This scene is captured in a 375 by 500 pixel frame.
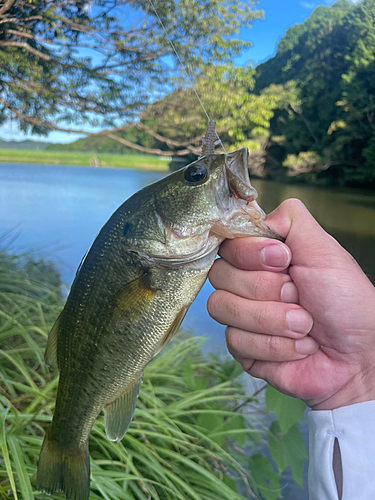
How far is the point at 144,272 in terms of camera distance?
74 centimetres

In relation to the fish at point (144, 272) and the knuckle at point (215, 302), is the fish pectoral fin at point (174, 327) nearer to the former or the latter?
the fish at point (144, 272)

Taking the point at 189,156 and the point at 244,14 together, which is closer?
the point at 244,14

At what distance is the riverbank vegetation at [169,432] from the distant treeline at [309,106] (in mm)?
1975

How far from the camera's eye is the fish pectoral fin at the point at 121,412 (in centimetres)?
81

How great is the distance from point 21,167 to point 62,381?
14.7ft

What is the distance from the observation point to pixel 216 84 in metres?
3.06

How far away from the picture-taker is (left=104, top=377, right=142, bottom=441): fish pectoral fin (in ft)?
2.65

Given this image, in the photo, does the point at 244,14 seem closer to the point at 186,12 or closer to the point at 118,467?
the point at 186,12

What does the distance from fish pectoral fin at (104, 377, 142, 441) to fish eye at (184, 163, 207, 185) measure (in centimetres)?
51

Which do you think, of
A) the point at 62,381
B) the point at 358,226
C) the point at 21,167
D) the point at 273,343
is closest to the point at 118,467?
the point at 62,381

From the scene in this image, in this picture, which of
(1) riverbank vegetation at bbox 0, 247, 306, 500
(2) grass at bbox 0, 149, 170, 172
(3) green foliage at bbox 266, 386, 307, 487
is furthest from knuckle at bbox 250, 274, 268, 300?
(2) grass at bbox 0, 149, 170, 172

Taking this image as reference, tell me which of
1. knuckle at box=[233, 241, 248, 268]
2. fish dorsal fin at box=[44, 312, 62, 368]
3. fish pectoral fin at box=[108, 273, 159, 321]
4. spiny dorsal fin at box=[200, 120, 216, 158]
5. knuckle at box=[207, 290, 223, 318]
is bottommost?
fish dorsal fin at box=[44, 312, 62, 368]

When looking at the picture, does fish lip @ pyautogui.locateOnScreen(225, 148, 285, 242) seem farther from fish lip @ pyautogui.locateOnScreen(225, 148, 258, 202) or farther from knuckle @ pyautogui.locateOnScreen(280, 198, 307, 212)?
knuckle @ pyautogui.locateOnScreen(280, 198, 307, 212)

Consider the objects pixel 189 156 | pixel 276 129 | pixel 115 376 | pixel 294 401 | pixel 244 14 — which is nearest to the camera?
pixel 115 376
